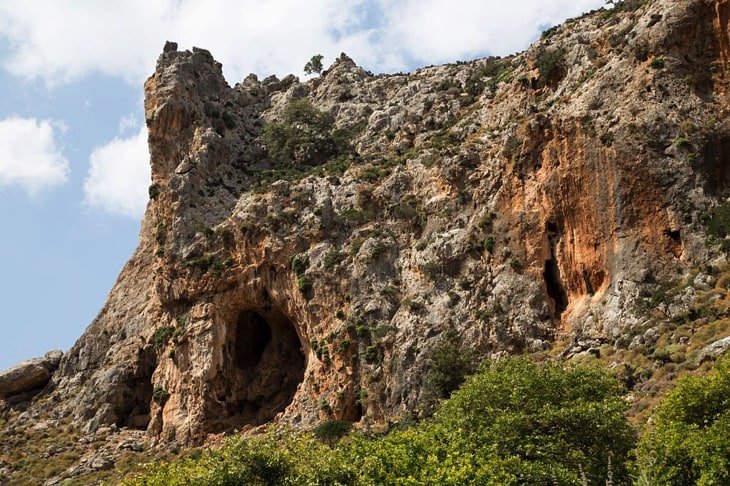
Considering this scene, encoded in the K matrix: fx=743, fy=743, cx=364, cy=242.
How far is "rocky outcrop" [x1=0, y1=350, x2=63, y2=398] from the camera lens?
80875 millimetres

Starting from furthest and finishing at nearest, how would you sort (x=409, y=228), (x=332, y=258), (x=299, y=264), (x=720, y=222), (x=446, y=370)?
(x=299, y=264) → (x=409, y=228) → (x=332, y=258) → (x=446, y=370) → (x=720, y=222)

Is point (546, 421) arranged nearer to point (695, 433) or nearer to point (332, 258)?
point (695, 433)

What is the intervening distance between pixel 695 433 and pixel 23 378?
74123 millimetres

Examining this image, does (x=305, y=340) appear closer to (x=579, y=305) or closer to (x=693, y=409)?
(x=579, y=305)

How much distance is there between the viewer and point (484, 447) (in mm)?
28781

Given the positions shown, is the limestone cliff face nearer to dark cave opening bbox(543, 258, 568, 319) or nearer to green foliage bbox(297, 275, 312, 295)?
green foliage bbox(297, 275, 312, 295)

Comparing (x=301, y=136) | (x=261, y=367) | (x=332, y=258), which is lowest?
(x=261, y=367)

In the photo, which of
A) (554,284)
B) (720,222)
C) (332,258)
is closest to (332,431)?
(332,258)

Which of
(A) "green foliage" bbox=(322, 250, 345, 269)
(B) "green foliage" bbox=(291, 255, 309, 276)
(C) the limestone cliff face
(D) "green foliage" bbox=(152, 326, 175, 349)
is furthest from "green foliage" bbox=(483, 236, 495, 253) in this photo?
(D) "green foliage" bbox=(152, 326, 175, 349)

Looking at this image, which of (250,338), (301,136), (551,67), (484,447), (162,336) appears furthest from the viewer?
(301,136)

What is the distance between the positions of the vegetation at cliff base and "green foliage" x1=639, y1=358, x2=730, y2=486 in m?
1.87

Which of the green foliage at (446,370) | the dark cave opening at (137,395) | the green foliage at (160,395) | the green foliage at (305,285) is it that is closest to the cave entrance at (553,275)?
the green foliage at (446,370)

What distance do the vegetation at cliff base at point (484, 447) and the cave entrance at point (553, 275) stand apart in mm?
20472

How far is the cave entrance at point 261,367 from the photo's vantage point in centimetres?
6788
